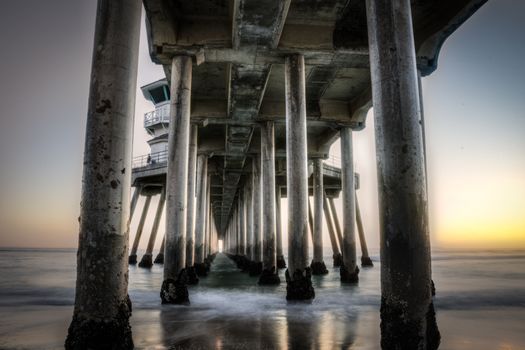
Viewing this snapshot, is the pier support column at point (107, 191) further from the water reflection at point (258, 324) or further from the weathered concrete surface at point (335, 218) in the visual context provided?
the weathered concrete surface at point (335, 218)

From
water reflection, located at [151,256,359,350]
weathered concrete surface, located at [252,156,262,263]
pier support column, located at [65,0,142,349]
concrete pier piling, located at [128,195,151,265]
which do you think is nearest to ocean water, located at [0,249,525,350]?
water reflection, located at [151,256,359,350]

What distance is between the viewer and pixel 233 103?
39.4ft

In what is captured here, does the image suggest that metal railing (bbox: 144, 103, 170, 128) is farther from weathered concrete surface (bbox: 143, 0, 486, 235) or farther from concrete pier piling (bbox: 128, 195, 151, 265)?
weathered concrete surface (bbox: 143, 0, 486, 235)

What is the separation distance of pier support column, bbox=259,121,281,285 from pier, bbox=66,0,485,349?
0.14 feet

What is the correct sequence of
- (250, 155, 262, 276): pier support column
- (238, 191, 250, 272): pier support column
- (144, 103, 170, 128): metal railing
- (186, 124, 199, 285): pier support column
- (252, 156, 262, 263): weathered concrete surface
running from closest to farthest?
(186, 124, 199, 285): pier support column
(250, 155, 262, 276): pier support column
(252, 156, 262, 263): weathered concrete surface
(238, 191, 250, 272): pier support column
(144, 103, 170, 128): metal railing

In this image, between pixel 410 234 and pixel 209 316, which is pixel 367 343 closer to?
pixel 410 234

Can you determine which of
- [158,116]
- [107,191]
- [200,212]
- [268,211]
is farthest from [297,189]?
[158,116]

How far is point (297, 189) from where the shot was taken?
8391 millimetres

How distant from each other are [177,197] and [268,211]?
4689 millimetres

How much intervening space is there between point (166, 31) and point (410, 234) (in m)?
7.47

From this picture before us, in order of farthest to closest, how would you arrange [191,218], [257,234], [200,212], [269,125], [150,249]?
[150,249] → [200,212] → [257,234] → [191,218] → [269,125]

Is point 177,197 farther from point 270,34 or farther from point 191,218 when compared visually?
point 191,218

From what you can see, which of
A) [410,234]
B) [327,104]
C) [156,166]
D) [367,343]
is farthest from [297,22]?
[156,166]

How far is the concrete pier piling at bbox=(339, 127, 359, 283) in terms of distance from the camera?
40.5ft
